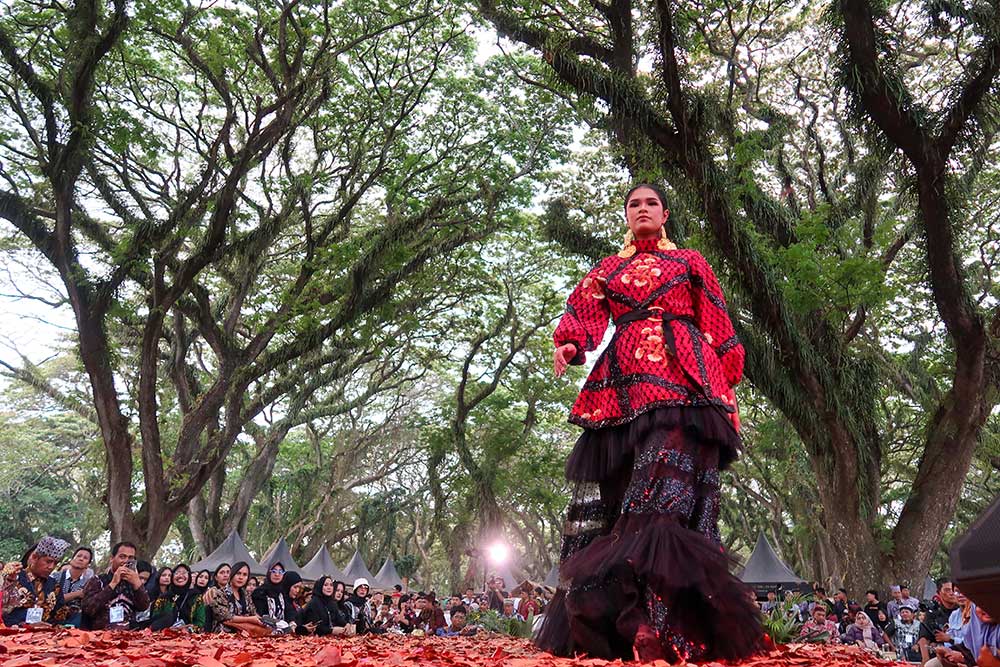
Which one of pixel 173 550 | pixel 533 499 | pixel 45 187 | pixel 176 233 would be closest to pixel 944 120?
pixel 176 233

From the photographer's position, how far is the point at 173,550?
38281 millimetres

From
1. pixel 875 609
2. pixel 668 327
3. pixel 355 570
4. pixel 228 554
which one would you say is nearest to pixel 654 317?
pixel 668 327

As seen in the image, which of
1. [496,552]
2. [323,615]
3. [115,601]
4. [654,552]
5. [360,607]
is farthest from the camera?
[496,552]

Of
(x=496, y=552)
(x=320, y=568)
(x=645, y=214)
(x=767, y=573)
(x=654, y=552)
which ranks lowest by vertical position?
(x=654, y=552)

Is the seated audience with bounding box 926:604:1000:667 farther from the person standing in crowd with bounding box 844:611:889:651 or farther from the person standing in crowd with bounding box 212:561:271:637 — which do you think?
the person standing in crowd with bounding box 212:561:271:637

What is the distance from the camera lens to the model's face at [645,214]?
4.40m

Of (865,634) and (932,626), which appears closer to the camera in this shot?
(932,626)

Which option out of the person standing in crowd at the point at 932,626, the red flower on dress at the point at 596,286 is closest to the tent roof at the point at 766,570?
the person standing in crowd at the point at 932,626

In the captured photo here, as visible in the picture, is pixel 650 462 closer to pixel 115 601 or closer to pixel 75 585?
pixel 115 601

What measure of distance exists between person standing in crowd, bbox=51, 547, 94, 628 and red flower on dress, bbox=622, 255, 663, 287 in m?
5.47

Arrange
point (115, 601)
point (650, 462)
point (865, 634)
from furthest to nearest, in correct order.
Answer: point (865, 634)
point (115, 601)
point (650, 462)

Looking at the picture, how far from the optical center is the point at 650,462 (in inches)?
143

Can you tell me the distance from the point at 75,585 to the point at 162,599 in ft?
2.68

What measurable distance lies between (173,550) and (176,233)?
1197 inches
